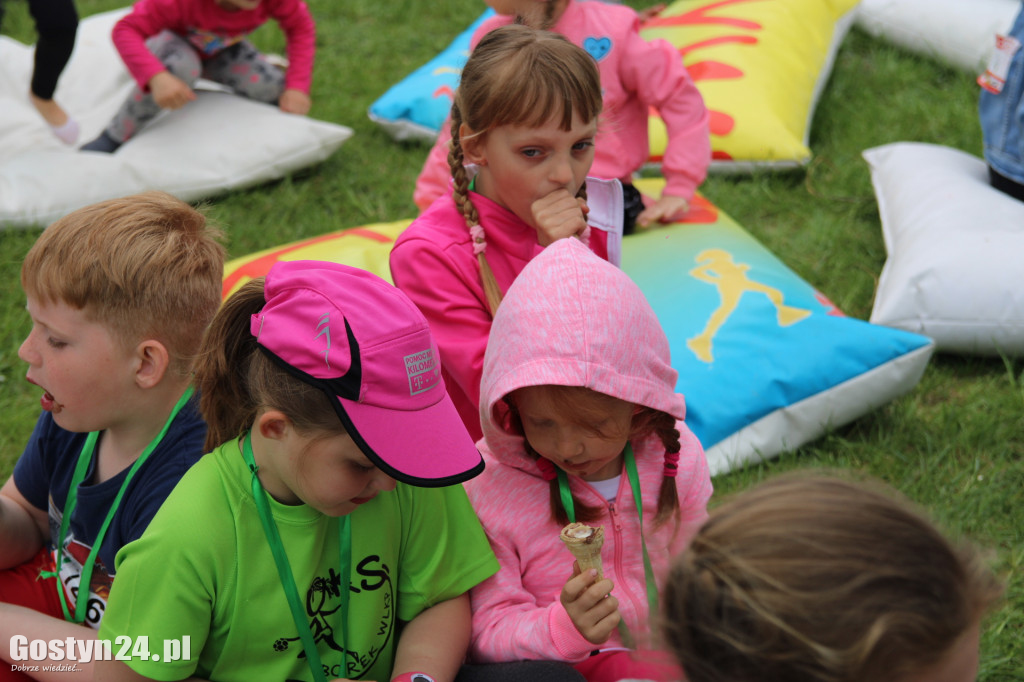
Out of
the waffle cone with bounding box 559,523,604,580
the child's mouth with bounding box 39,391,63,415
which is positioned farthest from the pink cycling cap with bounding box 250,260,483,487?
the child's mouth with bounding box 39,391,63,415

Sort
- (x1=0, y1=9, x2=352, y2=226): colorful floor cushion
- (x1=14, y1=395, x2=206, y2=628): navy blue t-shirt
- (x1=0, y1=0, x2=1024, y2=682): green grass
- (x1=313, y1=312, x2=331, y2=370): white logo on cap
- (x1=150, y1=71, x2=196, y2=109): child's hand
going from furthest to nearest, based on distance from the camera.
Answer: (x1=150, y1=71, x2=196, y2=109): child's hand
(x1=0, y1=9, x2=352, y2=226): colorful floor cushion
(x1=0, y1=0, x2=1024, y2=682): green grass
(x1=14, y1=395, x2=206, y2=628): navy blue t-shirt
(x1=313, y1=312, x2=331, y2=370): white logo on cap

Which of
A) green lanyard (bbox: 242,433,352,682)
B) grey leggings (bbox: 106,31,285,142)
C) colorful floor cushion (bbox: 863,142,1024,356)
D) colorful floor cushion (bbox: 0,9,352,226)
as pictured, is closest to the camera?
green lanyard (bbox: 242,433,352,682)

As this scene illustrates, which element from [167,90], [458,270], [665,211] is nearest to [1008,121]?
[665,211]

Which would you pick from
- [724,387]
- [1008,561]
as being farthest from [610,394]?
[1008,561]

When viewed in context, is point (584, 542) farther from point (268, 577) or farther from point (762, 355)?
point (762, 355)

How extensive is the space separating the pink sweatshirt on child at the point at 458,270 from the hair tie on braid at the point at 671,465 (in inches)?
20.9

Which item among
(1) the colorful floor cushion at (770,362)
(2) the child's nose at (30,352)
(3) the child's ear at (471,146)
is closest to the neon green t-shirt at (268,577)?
(2) the child's nose at (30,352)

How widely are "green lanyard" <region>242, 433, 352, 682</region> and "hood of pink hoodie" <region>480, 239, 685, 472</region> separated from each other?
372mm

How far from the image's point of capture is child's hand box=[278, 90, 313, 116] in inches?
167

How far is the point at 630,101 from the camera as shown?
3.13 m

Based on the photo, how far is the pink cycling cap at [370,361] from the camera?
140cm

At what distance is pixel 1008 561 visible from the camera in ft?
7.38

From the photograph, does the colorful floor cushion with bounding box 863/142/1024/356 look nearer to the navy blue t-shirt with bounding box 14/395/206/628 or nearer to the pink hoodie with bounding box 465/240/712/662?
the pink hoodie with bounding box 465/240/712/662

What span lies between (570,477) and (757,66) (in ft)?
9.13
